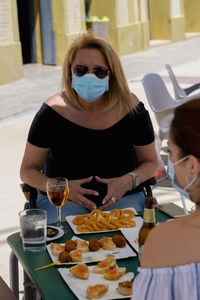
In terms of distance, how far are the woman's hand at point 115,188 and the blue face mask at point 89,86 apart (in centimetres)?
52

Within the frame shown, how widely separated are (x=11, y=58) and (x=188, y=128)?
14.2 metres

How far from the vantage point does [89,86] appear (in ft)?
12.9

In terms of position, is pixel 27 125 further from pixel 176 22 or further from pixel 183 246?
pixel 176 22

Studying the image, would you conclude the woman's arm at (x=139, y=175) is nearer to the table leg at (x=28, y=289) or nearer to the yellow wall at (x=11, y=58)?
the table leg at (x=28, y=289)

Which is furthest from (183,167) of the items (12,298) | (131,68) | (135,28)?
(135,28)

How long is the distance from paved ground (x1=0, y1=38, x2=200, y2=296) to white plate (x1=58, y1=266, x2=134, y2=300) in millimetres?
2110

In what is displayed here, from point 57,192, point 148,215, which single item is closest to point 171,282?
point 148,215

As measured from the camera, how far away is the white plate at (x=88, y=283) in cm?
247

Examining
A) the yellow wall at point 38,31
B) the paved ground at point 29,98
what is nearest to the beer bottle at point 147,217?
the paved ground at point 29,98

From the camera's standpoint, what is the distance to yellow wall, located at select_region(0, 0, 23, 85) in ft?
50.9

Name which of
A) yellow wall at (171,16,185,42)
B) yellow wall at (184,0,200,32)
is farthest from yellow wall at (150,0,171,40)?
yellow wall at (184,0,200,32)

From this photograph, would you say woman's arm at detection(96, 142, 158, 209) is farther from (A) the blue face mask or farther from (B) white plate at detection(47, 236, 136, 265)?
(B) white plate at detection(47, 236, 136, 265)

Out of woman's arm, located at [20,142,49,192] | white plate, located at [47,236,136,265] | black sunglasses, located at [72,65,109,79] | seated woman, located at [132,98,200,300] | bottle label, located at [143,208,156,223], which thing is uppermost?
black sunglasses, located at [72,65,109,79]

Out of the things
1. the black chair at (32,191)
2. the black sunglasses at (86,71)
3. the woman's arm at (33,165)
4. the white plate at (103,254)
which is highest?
the black sunglasses at (86,71)
